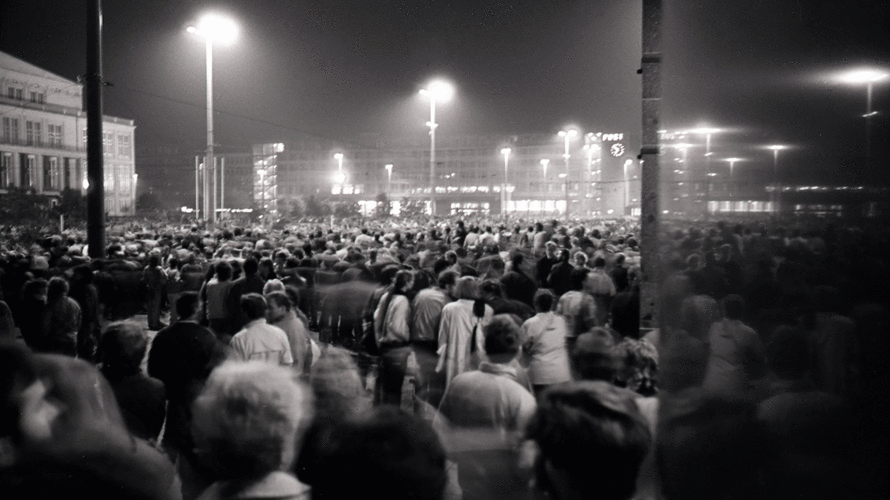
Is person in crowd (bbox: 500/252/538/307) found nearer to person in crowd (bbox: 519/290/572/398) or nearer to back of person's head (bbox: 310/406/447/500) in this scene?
person in crowd (bbox: 519/290/572/398)

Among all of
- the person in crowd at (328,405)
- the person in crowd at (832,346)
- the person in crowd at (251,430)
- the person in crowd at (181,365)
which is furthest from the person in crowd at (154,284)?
the person in crowd at (832,346)

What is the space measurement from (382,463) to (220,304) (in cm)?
709

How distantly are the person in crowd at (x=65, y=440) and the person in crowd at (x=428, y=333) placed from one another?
3.70m

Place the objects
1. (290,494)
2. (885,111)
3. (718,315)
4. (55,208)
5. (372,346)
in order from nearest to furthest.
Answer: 1. (885,111)
2. (718,315)
3. (290,494)
4. (372,346)
5. (55,208)

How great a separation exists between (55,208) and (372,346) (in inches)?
1407

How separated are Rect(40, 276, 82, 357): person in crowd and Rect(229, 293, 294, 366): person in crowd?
102 inches

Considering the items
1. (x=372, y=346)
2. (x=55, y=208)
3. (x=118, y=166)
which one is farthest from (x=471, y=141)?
(x=372, y=346)

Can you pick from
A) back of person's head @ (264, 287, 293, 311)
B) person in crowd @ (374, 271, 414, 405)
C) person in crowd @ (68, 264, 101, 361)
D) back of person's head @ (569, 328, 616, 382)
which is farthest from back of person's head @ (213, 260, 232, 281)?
back of person's head @ (569, 328, 616, 382)

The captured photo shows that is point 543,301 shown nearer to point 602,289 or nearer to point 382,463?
point 602,289

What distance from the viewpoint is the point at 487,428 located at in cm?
390

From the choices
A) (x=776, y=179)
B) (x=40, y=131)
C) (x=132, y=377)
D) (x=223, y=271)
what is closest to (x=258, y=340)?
(x=132, y=377)

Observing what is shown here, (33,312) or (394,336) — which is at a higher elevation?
(33,312)

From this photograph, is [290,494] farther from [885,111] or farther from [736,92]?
[885,111]

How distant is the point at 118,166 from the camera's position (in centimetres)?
9425
